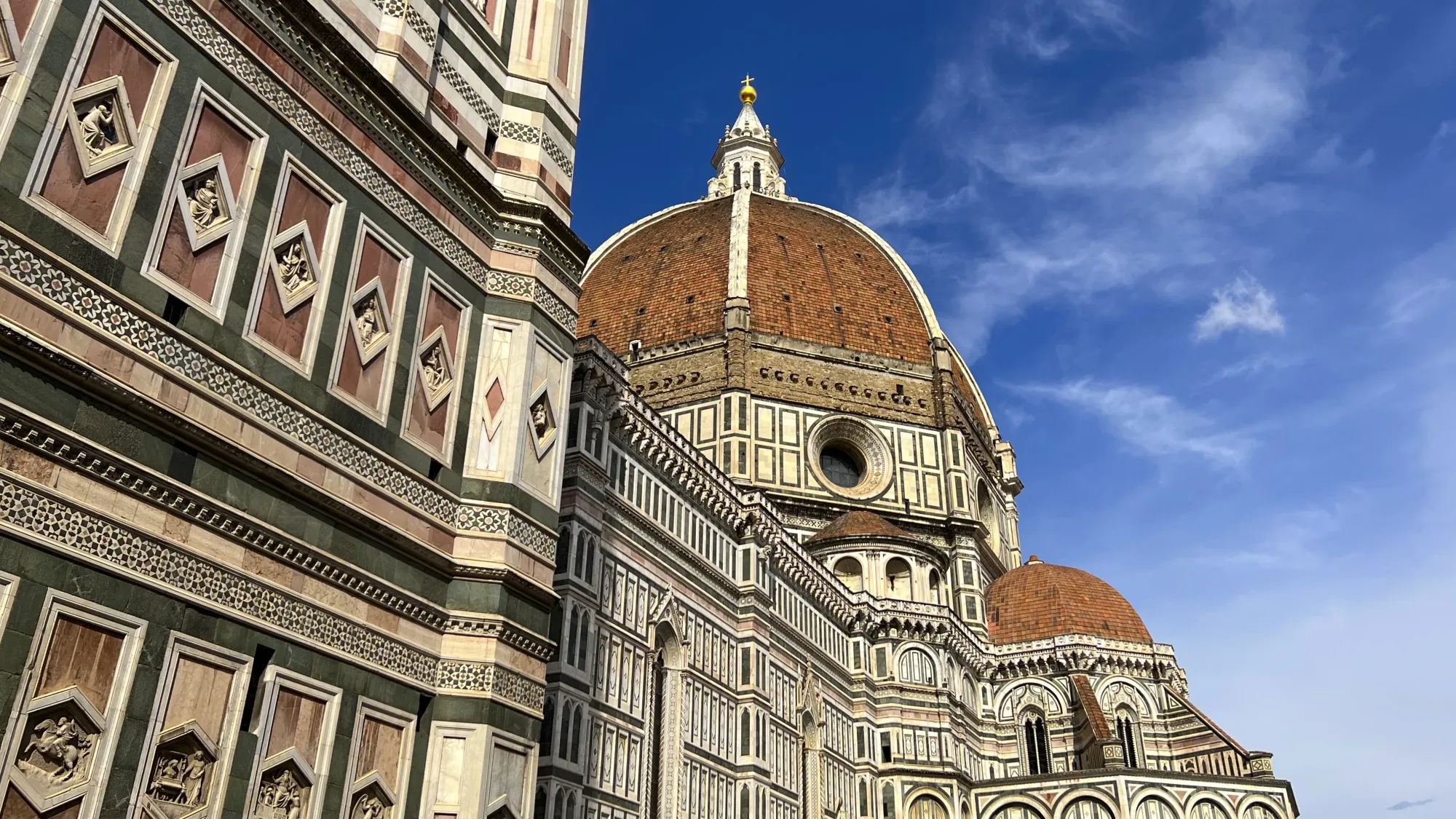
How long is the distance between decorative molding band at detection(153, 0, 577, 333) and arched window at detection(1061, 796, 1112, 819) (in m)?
42.9

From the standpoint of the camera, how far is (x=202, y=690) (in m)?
8.92

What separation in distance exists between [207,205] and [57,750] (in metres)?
4.38

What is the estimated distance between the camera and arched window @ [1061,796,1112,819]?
162 feet

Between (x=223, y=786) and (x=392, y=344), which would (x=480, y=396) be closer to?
(x=392, y=344)

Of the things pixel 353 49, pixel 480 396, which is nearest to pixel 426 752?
pixel 480 396

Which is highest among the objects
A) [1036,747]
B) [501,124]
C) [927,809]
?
[1036,747]

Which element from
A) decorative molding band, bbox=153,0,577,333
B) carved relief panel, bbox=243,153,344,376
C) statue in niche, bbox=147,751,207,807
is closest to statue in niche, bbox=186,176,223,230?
carved relief panel, bbox=243,153,344,376

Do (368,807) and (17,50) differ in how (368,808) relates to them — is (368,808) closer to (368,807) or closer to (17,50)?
(368,807)

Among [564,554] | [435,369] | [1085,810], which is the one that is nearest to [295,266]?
[435,369]

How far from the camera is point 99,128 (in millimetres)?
8852

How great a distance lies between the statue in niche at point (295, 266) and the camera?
10555 mm

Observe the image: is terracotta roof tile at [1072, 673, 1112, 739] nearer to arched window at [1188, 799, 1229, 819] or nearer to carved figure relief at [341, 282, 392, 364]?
arched window at [1188, 799, 1229, 819]

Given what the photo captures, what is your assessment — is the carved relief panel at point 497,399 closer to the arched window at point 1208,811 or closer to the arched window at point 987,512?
the arched window at point 1208,811

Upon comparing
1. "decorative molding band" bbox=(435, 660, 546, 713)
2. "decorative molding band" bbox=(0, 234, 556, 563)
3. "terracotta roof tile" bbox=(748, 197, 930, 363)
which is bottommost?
"decorative molding band" bbox=(435, 660, 546, 713)
